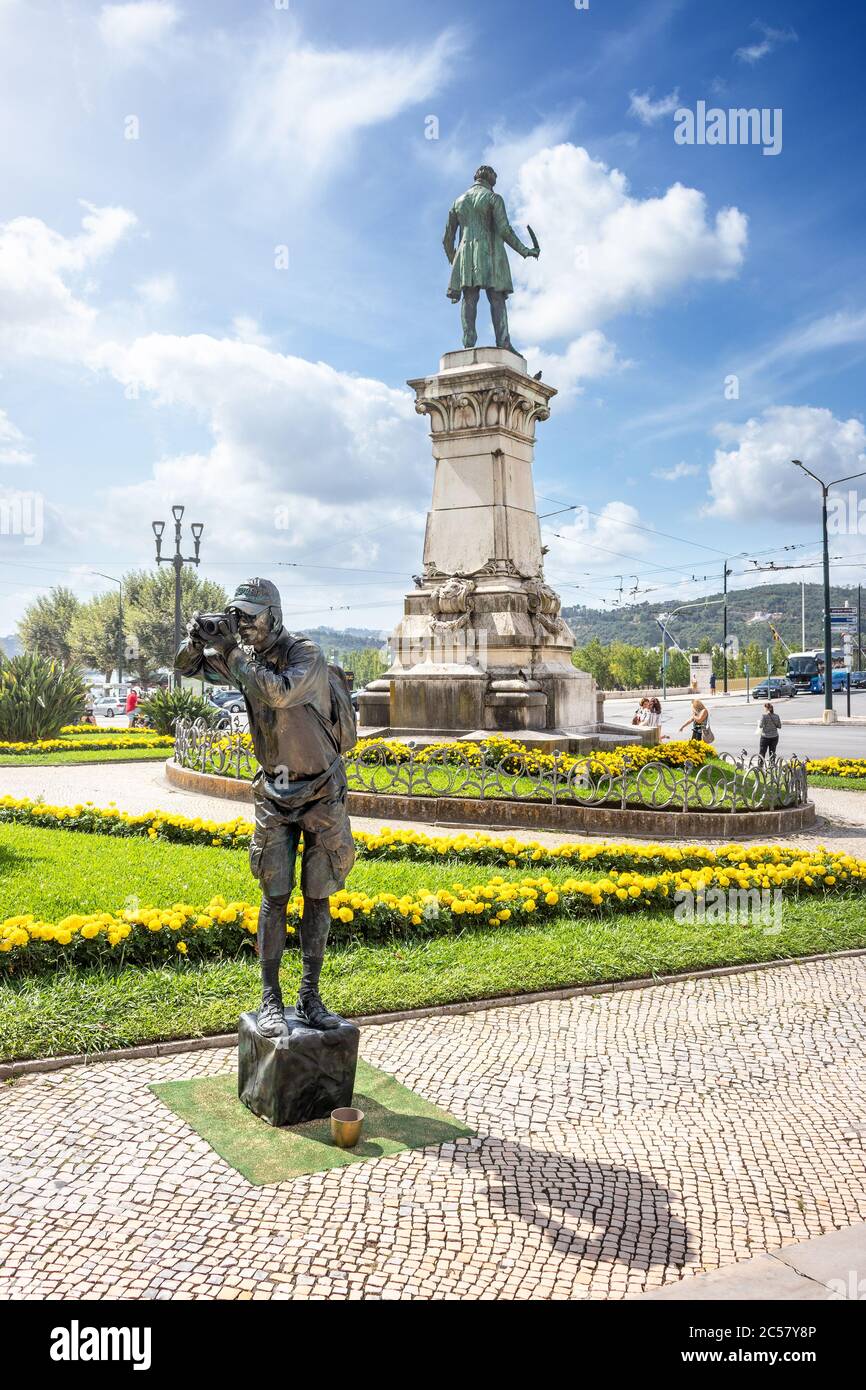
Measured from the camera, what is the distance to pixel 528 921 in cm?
768

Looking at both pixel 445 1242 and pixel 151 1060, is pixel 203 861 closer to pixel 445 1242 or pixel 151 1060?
pixel 151 1060

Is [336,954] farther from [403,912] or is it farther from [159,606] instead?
[159,606]

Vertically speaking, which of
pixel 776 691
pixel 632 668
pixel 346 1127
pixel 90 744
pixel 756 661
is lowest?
pixel 346 1127

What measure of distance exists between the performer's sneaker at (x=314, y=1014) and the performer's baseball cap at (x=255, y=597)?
176 centimetres

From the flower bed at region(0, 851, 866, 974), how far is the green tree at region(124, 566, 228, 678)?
56.5 meters

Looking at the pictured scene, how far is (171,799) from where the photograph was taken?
567 inches

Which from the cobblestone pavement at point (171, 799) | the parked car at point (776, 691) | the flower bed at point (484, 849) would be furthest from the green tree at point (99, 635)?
the flower bed at point (484, 849)

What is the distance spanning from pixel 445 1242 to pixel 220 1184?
93 cm

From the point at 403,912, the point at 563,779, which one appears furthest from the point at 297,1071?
the point at 563,779

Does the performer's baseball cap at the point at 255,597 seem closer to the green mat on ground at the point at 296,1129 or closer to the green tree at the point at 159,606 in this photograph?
the green mat on ground at the point at 296,1129

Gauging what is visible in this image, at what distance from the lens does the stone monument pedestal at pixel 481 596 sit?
16359mm

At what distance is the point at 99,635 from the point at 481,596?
57729 mm

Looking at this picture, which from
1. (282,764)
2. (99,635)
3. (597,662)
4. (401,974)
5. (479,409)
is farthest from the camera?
(597,662)

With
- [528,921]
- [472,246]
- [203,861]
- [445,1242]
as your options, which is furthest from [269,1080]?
[472,246]
